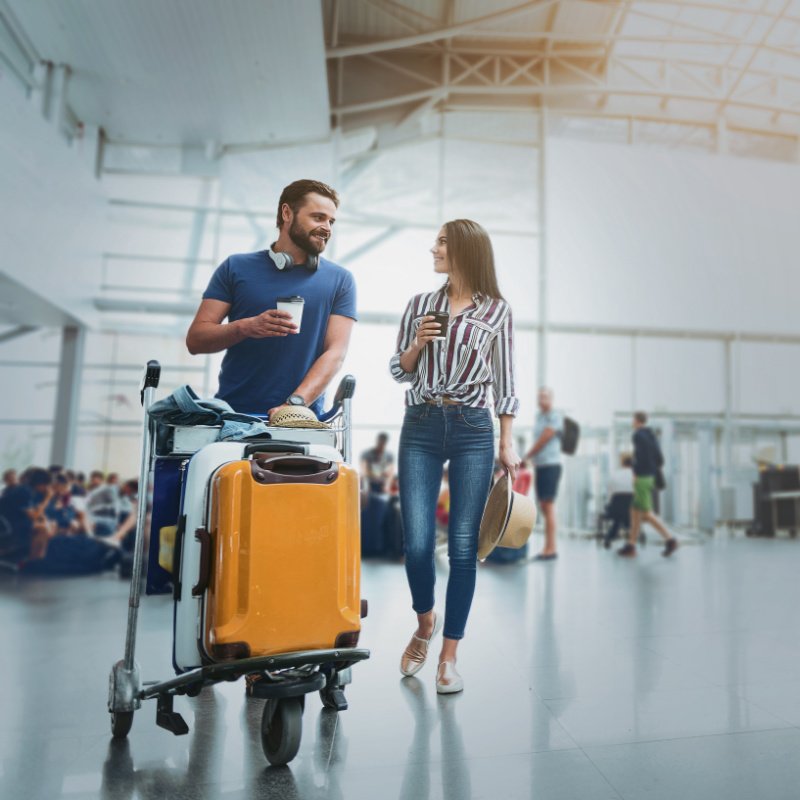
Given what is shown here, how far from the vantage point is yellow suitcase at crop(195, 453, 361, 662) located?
1321mm

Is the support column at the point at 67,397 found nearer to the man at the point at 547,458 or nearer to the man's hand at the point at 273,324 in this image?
the man at the point at 547,458

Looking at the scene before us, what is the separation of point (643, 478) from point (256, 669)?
6274mm

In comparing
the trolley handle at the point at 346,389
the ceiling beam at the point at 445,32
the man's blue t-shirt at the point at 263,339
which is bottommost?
the trolley handle at the point at 346,389

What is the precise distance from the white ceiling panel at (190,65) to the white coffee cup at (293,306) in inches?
214

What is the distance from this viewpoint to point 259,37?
21.3 feet

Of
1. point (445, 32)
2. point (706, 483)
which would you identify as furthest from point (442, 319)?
point (706, 483)

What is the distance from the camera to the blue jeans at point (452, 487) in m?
2.06

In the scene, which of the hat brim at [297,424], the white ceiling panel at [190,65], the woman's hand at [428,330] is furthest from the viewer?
the white ceiling panel at [190,65]

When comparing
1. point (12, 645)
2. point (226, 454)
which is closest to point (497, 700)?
point (226, 454)

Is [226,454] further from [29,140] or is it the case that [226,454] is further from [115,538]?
[29,140]

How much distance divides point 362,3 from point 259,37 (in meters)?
2.18

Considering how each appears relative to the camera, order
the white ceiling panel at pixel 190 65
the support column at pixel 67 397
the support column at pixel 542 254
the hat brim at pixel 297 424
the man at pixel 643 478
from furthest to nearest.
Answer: the support column at pixel 542 254, the support column at pixel 67 397, the man at pixel 643 478, the white ceiling panel at pixel 190 65, the hat brim at pixel 297 424

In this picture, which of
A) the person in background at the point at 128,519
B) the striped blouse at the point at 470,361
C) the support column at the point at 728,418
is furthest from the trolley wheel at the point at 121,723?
the support column at the point at 728,418

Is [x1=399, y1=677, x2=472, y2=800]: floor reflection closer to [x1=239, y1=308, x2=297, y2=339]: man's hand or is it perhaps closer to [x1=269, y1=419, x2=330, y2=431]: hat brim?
[x1=269, y1=419, x2=330, y2=431]: hat brim
